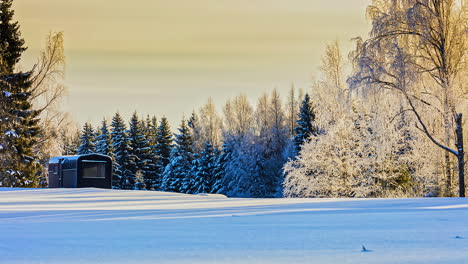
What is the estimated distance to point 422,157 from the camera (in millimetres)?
27125

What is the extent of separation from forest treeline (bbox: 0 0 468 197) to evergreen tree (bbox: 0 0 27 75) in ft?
0.21

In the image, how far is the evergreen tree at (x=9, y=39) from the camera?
3294cm

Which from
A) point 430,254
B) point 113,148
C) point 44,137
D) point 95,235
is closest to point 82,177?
point 44,137

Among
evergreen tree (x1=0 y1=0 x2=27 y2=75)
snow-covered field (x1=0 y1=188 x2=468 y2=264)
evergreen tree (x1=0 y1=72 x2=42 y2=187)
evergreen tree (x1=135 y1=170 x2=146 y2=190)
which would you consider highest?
evergreen tree (x1=0 y1=0 x2=27 y2=75)

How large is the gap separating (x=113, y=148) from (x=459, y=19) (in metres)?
48.1

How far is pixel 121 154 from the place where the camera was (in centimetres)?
6009

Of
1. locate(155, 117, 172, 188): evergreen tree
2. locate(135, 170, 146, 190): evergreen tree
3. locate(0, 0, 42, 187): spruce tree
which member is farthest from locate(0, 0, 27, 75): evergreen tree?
locate(155, 117, 172, 188): evergreen tree

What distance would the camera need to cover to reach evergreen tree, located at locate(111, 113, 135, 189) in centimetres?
5878

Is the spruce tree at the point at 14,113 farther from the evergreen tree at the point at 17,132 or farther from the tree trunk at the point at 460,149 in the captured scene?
the tree trunk at the point at 460,149

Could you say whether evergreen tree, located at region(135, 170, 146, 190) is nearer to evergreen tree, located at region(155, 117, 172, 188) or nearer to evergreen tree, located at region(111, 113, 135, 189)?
evergreen tree, located at region(111, 113, 135, 189)

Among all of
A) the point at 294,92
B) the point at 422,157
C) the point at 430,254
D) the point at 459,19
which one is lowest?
the point at 430,254

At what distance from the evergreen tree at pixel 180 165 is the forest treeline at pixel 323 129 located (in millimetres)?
150

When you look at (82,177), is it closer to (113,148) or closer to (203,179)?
(203,179)

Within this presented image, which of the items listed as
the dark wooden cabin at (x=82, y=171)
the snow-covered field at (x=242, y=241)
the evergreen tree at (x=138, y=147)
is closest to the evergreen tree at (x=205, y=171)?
the evergreen tree at (x=138, y=147)
